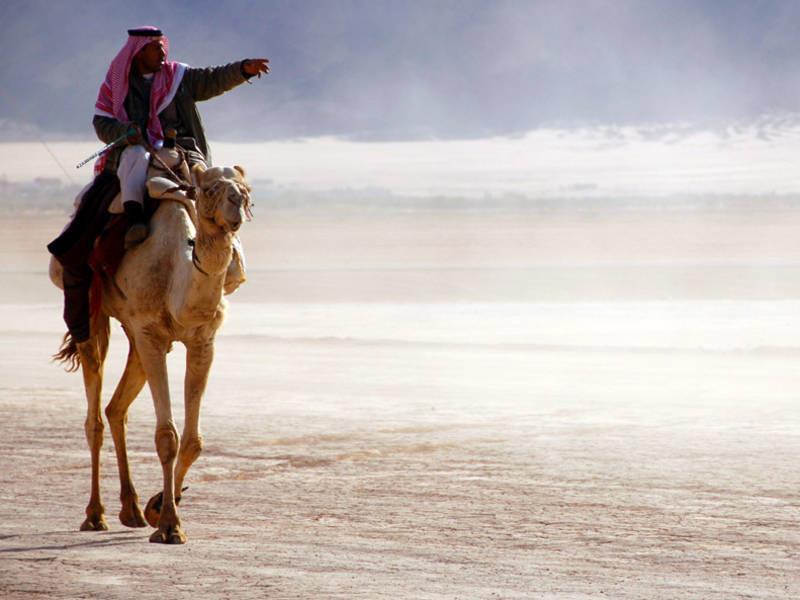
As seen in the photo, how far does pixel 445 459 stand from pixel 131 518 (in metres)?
3.08

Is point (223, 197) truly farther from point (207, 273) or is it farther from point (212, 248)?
point (207, 273)

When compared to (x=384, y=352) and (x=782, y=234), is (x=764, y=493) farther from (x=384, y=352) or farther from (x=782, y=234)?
(x=782, y=234)

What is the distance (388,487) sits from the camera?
37.2 ft

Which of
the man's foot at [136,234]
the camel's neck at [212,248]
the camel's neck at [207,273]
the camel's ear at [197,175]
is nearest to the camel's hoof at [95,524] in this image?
the camel's neck at [207,273]

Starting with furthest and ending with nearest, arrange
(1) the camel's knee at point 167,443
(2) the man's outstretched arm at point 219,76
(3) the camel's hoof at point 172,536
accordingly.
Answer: (2) the man's outstretched arm at point 219,76
(1) the camel's knee at point 167,443
(3) the camel's hoof at point 172,536

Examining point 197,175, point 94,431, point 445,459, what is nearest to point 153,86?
point 197,175

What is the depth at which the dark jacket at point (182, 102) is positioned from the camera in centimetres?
1012

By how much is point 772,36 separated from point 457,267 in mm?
76816

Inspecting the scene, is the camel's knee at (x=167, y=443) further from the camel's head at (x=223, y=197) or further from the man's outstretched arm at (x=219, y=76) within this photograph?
the man's outstretched arm at (x=219, y=76)

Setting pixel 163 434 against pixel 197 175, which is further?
pixel 163 434

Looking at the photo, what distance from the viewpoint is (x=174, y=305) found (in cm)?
944

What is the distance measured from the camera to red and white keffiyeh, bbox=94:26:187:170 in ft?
33.1

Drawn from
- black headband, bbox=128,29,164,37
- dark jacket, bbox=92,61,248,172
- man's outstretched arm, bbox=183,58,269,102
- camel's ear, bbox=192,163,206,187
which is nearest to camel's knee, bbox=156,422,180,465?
camel's ear, bbox=192,163,206,187

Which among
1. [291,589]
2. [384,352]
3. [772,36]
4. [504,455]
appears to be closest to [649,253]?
[384,352]
